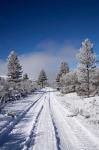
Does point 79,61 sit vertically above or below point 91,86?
above

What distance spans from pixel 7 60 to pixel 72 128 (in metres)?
58.2

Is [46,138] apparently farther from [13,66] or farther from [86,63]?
[13,66]

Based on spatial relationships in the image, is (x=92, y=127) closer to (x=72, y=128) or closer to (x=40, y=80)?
(x=72, y=128)

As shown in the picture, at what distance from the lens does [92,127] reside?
1460 cm

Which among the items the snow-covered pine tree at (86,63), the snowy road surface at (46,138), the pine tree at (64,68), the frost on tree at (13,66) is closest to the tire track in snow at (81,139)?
the snowy road surface at (46,138)

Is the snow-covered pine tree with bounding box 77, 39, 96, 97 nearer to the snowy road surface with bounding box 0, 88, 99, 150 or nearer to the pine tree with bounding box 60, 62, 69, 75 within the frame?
the snowy road surface with bounding box 0, 88, 99, 150

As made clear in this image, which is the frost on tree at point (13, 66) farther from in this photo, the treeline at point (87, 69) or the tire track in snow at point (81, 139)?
the tire track in snow at point (81, 139)

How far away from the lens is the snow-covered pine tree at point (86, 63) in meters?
43.1

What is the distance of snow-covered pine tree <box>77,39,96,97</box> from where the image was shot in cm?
4309

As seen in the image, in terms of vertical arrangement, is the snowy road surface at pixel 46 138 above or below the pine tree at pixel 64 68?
below

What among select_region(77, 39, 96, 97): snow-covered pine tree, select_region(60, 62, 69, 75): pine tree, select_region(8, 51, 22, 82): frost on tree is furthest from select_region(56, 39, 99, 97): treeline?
select_region(60, 62, 69, 75): pine tree

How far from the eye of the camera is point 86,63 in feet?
143

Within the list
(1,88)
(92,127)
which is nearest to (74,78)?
(1,88)

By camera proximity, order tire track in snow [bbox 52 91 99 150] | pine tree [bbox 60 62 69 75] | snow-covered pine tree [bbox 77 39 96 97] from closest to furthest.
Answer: tire track in snow [bbox 52 91 99 150], snow-covered pine tree [bbox 77 39 96 97], pine tree [bbox 60 62 69 75]
